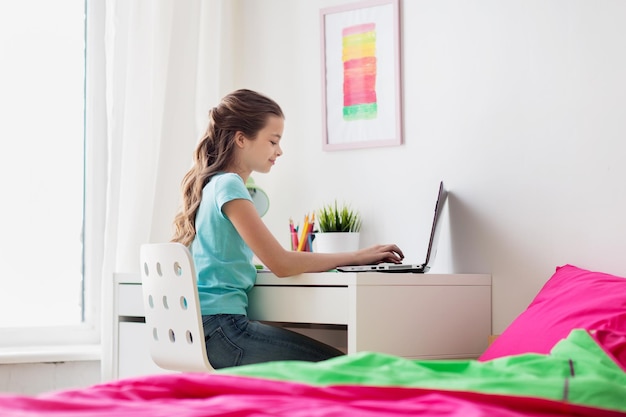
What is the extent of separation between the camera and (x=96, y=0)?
9.98 feet

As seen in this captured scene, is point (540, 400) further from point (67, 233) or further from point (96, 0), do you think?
point (96, 0)

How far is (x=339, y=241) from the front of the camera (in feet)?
8.82

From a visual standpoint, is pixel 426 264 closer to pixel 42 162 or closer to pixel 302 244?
pixel 302 244

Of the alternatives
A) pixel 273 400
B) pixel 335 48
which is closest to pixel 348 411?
pixel 273 400

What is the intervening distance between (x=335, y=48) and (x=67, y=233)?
1093mm

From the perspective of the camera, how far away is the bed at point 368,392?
3.73ft

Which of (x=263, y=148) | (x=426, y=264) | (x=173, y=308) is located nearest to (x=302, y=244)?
(x=263, y=148)

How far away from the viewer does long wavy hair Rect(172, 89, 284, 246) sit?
2400mm

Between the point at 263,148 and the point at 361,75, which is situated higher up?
the point at 361,75

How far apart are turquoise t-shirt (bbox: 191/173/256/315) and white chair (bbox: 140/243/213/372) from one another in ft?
0.28

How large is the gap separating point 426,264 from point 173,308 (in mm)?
662

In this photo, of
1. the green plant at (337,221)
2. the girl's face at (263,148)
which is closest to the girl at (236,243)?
the girl's face at (263,148)

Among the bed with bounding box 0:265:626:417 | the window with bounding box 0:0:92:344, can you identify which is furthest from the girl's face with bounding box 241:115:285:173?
the bed with bounding box 0:265:626:417

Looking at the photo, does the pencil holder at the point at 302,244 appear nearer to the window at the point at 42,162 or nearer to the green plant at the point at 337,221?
the green plant at the point at 337,221
